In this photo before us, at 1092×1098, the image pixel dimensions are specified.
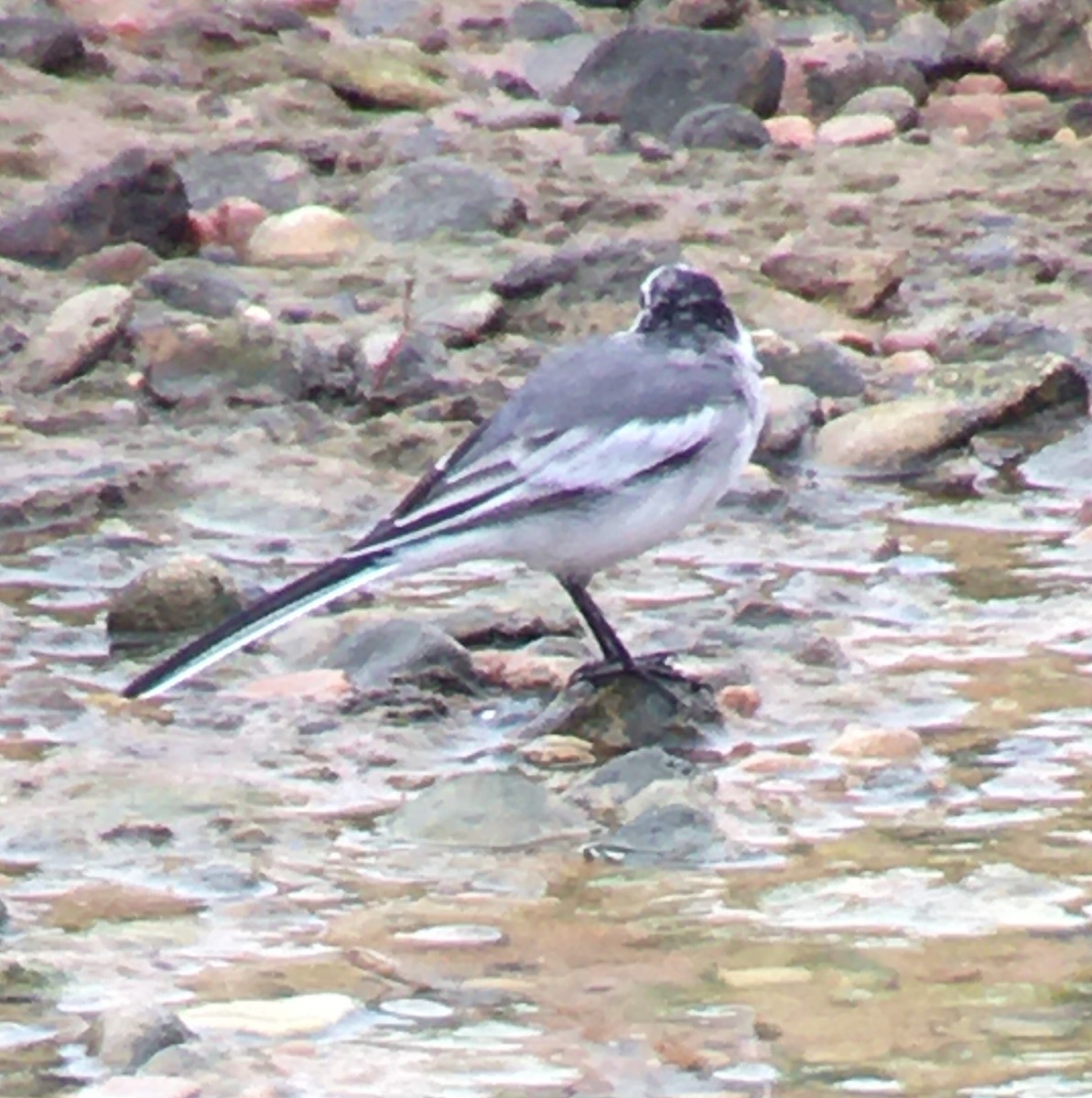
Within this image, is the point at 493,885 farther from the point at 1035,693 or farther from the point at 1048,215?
the point at 1048,215

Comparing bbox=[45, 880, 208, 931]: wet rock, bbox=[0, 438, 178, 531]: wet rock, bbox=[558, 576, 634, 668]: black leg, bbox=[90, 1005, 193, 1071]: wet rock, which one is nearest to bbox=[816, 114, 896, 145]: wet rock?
bbox=[0, 438, 178, 531]: wet rock

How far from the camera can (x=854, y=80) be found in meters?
10.4

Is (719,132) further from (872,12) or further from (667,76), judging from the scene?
(872,12)

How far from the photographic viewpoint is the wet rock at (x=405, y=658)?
6285 millimetres

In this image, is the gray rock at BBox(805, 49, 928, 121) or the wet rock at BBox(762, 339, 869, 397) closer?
the wet rock at BBox(762, 339, 869, 397)

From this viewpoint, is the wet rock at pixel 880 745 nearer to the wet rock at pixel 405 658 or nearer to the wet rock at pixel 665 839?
the wet rock at pixel 665 839

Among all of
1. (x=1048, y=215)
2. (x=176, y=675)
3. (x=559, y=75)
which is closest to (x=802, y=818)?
(x=176, y=675)

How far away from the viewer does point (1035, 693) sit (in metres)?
6.30

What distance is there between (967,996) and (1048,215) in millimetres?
5219

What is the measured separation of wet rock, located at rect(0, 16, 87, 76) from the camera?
993cm

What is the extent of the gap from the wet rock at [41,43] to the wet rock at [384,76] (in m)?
0.85

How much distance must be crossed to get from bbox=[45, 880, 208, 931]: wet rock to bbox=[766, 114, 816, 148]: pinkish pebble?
5382 millimetres

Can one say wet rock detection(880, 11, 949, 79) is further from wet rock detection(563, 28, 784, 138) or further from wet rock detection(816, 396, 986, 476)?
wet rock detection(816, 396, 986, 476)

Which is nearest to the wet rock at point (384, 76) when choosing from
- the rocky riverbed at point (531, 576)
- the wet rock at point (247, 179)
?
the rocky riverbed at point (531, 576)
